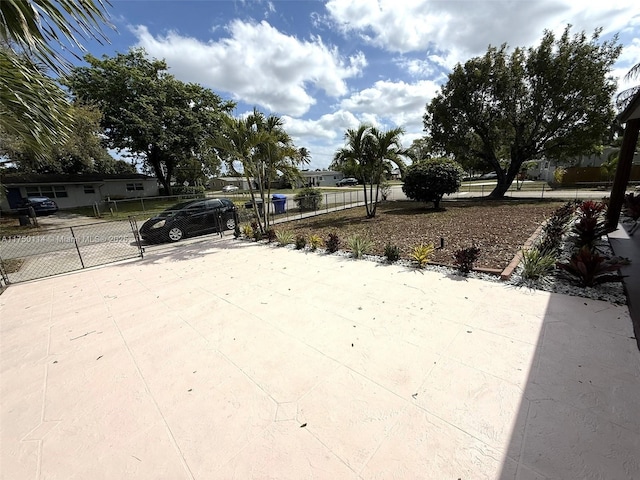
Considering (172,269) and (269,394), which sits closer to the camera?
(269,394)

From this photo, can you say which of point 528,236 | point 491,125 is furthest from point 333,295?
point 491,125

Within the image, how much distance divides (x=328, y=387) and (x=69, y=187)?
28472 mm

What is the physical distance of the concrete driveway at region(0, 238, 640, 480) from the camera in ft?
5.61

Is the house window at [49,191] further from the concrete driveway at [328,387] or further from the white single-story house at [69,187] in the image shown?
the concrete driveway at [328,387]

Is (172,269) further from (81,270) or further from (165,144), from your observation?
(165,144)

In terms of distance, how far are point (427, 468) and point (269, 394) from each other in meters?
1.32

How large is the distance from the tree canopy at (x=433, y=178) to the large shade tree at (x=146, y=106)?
559 inches

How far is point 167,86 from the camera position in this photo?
21.3 metres

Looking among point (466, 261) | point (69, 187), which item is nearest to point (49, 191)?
point (69, 187)

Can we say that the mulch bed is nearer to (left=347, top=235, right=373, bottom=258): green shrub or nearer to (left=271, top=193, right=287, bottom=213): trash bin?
(left=347, top=235, right=373, bottom=258): green shrub

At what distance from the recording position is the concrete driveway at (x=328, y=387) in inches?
67.4

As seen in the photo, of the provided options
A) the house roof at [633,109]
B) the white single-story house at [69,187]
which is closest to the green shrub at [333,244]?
the house roof at [633,109]

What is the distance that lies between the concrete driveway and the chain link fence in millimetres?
3187

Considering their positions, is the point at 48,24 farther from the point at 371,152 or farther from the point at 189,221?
the point at 371,152
